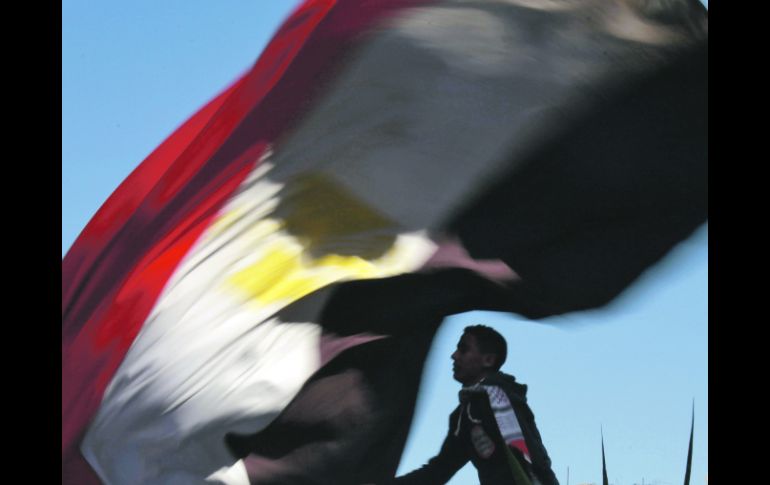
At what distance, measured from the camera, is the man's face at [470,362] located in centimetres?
648

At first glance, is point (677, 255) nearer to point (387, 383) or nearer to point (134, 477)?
point (387, 383)

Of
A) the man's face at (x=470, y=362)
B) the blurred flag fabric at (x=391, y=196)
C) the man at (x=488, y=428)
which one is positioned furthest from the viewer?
the man's face at (x=470, y=362)

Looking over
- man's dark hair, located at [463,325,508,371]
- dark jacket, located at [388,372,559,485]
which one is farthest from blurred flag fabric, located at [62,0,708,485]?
dark jacket, located at [388,372,559,485]

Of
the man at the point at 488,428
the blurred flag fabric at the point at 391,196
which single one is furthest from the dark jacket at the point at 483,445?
the blurred flag fabric at the point at 391,196

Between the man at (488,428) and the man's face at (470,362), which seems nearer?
the man at (488,428)

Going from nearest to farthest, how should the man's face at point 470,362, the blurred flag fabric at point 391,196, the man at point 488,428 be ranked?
the man at point 488,428
the blurred flag fabric at point 391,196
the man's face at point 470,362

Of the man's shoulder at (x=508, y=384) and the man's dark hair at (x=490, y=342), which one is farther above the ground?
the man's dark hair at (x=490, y=342)

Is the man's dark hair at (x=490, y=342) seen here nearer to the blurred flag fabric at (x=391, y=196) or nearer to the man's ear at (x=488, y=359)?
the man's ear at (x=488, y=359)

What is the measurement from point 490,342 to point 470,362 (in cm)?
12

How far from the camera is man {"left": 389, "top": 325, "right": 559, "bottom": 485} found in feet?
20.4

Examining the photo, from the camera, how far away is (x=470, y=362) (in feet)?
21.4

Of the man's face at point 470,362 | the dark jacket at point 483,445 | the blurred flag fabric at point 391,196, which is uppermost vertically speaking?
the blurred flag fabric at point 391,196

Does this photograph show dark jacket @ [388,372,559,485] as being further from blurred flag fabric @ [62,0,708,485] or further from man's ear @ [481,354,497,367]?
blurred flag fabric @ [62,0,708,485]

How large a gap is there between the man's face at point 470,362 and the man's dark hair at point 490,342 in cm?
2
